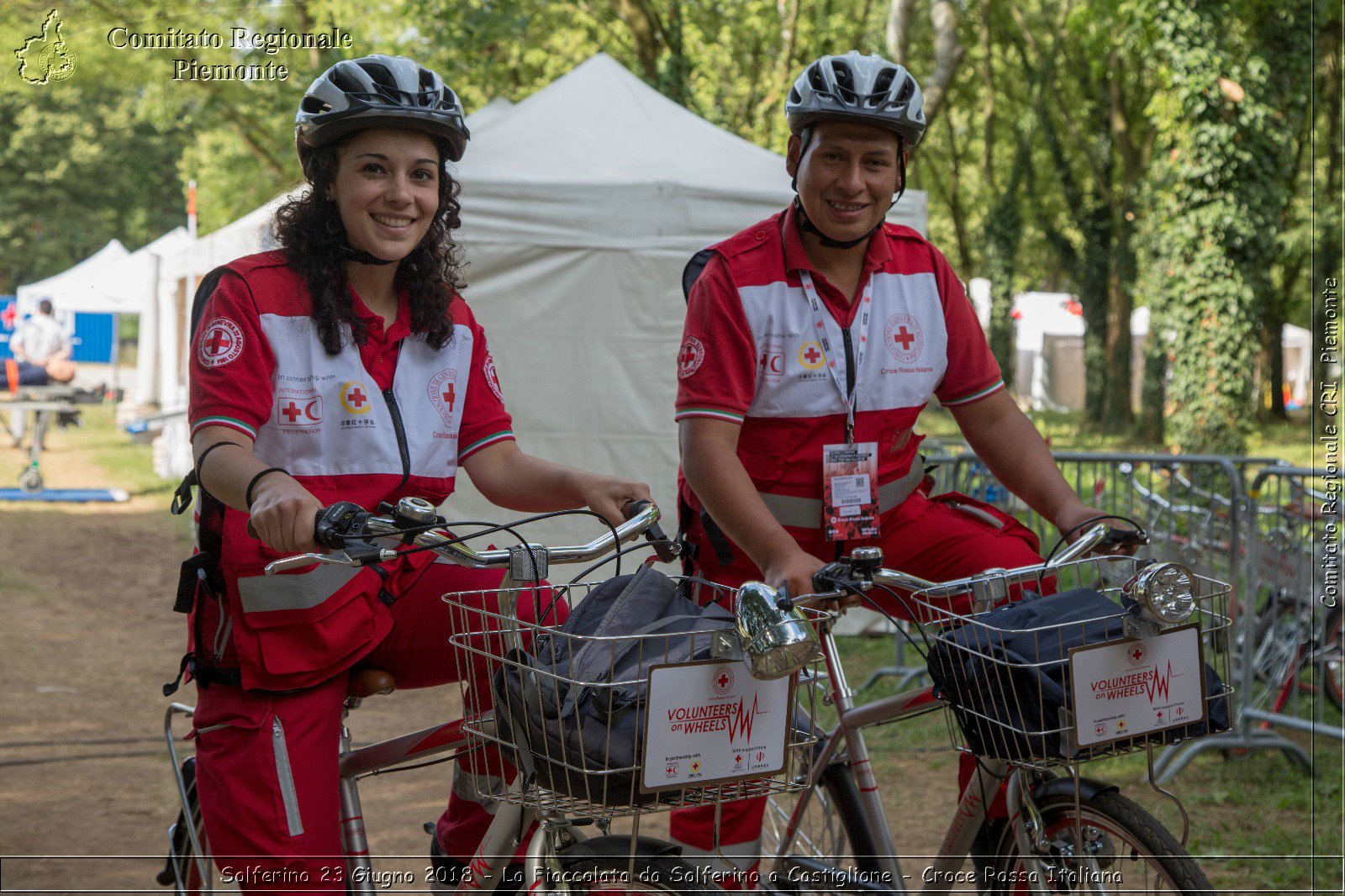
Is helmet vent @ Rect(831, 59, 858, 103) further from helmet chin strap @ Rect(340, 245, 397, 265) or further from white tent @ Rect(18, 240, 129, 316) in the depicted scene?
white tent @ Rect(18, 240, 129, 316)

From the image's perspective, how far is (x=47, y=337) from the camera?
54.3ft

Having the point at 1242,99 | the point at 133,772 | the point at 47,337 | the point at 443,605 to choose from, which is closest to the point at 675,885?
the point at 443,605

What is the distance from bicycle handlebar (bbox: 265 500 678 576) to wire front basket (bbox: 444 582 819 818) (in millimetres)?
74

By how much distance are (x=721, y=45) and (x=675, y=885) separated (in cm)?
2063

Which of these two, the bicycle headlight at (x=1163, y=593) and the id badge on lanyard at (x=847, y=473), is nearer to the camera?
the bicycle headlight at (x=1163, y=593)

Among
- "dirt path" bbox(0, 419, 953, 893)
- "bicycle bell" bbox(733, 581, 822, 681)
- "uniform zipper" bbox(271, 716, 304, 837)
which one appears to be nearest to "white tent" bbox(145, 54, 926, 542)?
"dirt path" bbox(0, 419, 953, 893)

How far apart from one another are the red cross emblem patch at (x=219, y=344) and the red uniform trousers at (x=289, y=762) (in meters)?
0.62

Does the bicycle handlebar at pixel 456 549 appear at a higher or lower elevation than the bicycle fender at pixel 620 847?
higher

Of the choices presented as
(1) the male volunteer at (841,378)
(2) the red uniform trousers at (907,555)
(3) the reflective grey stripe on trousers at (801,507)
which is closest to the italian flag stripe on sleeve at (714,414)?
(1) the male volunteer at (841,378)

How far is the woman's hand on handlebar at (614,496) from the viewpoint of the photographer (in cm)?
248

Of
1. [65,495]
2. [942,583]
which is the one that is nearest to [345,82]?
[942,583]

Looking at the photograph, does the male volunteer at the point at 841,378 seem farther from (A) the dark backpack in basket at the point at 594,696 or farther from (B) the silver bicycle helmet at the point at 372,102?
(A) the dark backpack in basket at the point at 594,696

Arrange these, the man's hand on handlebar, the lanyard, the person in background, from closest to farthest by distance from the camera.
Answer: the man's hand on handlebar
the lanyard
the person in background

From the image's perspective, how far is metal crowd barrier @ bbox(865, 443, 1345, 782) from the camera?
5820 mm
